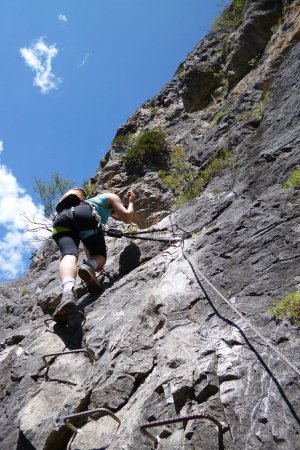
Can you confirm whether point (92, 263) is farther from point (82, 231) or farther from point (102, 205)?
point (102, 205)

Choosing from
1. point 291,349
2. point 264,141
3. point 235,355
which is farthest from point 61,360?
point 264,141

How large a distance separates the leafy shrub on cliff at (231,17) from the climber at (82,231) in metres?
8.04

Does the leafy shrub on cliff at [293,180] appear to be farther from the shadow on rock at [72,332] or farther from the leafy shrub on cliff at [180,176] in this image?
the shadow on rock at [72,332]

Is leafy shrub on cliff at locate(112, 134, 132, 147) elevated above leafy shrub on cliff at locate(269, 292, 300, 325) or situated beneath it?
elevated above

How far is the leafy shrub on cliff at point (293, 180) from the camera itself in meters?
4.68

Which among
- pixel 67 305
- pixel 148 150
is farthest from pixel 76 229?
pixel 148 150

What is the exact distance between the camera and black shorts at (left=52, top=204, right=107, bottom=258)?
5.79 metres

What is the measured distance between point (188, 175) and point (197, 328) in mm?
4835

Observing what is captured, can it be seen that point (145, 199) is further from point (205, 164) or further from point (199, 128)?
point (199, 128)

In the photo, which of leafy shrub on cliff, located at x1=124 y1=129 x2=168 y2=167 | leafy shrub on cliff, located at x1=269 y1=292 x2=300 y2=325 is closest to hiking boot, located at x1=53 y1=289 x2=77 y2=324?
leafy shrub on cliff, located at x1=269 y1=292 x2=300 y2=325

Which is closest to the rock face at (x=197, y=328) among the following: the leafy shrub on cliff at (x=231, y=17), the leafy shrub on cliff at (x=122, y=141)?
the leafy shrub on cliff at (x=231, y=17)

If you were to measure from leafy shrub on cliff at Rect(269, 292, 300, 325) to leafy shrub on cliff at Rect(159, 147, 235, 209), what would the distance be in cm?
370

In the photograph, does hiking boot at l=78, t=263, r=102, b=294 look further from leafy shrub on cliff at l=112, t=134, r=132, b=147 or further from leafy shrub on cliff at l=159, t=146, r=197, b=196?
leafy shrub on cliff at l=112, t=134, r=132, b=147

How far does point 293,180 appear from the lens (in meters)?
4.74
